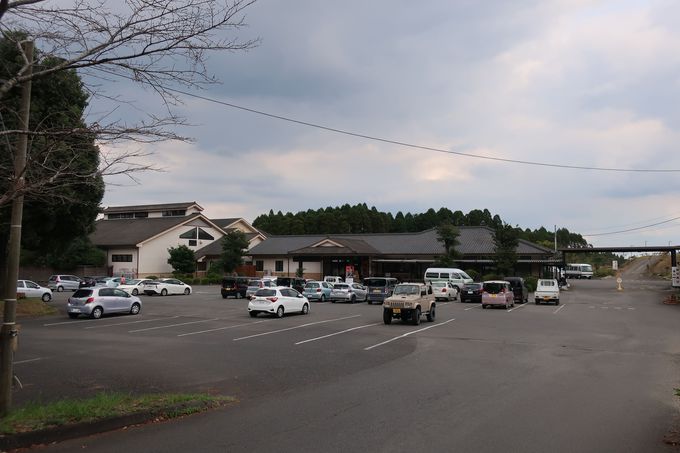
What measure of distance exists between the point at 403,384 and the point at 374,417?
102 inches

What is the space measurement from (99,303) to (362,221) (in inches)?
3757

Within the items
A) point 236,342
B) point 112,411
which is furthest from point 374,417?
point 236,342

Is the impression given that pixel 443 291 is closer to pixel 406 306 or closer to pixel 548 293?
pixel 548 293

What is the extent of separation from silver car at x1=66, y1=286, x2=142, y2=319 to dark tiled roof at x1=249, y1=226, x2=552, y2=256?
36.6 metres

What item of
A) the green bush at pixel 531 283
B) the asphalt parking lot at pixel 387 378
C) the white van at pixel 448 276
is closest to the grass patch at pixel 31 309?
the asphalt parking lot at pixel 387 378

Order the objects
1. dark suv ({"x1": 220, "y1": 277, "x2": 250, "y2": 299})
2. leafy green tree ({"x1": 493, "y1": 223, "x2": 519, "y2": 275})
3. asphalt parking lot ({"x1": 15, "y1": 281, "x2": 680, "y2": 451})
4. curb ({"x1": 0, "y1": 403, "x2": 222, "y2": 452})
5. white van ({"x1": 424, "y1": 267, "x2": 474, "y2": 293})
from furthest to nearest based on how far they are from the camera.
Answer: leafy green tree ({"x1": 493, "y1": 223, "x2": 519, "y2": 275})
white van ({"x1": 424, "y1": 267, "x2": 474, "y2": 293})
dark suv ({"x1": 220, "y1": 277, "x2": 250, "y2": 299})
asphalt parking lot ({"x1": 15, "y1": 281, "x2": 680, "y2": 451})
curb ({"x1": 0, "y1": 403, "x2": 222, "y2": 452})

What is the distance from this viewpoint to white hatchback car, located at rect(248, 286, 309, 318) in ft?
82.9

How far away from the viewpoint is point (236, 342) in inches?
650

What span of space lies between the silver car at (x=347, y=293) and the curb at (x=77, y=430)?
28.9 metres

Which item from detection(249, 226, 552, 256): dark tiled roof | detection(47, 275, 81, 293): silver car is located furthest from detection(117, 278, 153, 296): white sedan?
detection(249, 226, 552, 256): dark tiled roof

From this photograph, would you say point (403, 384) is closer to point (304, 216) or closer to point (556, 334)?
point (556, 334)

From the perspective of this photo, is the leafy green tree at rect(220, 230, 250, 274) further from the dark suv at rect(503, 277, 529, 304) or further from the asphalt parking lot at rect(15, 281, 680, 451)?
the asphalt parking lot at rect(15, 281, 680, 451)

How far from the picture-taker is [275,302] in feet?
83.3

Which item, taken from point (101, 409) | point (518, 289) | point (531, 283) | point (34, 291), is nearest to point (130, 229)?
point (34, 291)
